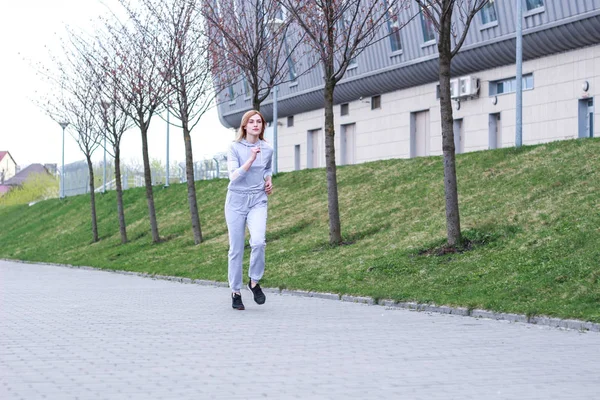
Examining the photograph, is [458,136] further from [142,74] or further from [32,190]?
[32,190]

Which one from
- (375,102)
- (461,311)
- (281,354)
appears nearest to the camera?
(281,354)

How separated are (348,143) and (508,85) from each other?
12.2m

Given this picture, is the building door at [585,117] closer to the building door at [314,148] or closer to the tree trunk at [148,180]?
the tree trunk at [148,180]

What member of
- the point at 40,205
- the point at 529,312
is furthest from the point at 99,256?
the point at 40,205

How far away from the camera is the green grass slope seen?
12695mm

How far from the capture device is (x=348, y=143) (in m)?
45.9

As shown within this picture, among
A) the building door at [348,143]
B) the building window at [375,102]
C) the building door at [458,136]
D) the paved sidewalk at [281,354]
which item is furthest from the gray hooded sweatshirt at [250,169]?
the building door at [348,143]

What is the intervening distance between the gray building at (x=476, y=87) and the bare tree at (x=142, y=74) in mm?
3847

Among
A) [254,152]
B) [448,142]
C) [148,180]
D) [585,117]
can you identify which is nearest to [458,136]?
[585,117]

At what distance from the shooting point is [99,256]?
3183 centimetres

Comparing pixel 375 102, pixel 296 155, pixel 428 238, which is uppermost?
pixel 375 102

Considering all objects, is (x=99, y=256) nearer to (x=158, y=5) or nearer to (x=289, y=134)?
(x=158, y=5)

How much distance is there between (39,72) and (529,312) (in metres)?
31.3

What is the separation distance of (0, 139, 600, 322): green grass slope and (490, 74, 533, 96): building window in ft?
21.5
